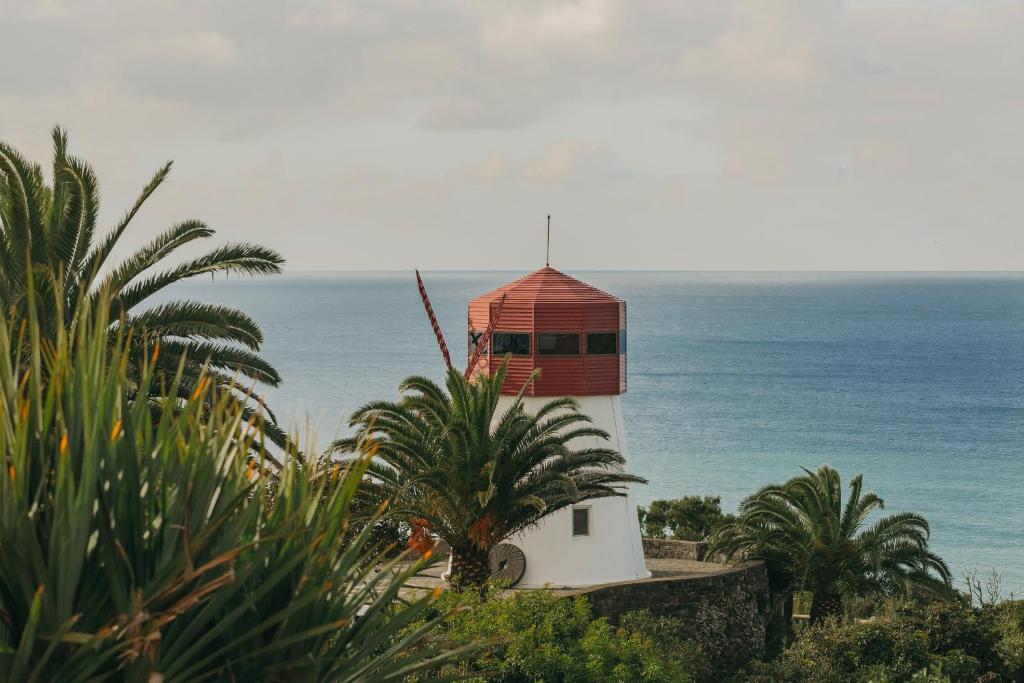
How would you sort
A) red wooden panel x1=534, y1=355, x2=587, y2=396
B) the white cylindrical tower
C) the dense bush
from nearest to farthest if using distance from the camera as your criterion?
1. the dense bush
2. the white cylindrical tower
3. red wooden panel x1=534, y1=355, x2=587, y2=396

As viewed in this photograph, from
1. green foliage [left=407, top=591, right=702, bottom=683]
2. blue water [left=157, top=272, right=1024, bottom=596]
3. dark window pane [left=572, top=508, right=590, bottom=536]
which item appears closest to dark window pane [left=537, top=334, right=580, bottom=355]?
dark window pane [left=572, top=508, right=590, bottom=536]

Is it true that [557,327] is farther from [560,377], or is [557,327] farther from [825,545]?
[825,545]

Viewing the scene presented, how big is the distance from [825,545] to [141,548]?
24061 mm

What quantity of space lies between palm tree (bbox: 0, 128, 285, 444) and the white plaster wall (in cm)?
1018

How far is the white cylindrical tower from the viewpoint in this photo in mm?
28438

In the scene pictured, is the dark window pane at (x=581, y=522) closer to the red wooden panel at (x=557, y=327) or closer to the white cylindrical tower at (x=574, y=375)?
the white cylindrical tower at (x=574, y=375)

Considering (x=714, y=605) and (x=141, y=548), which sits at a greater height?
(x=141, y=548)

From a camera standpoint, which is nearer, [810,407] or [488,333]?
[488,333]

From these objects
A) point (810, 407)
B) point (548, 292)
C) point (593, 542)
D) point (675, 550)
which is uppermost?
point (548, 292)

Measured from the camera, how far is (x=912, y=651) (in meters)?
22.5

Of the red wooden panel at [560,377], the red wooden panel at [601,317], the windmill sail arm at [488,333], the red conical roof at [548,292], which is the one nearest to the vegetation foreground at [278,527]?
the red wooden panel at [560,377]

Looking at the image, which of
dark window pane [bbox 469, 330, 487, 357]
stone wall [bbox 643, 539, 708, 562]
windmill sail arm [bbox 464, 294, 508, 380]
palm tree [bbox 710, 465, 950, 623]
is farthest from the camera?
stone wall [bbox 643, 539, 708, 562]

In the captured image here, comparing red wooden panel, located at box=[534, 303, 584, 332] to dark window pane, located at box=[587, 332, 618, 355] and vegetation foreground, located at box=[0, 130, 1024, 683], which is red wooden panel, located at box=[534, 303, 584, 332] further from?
vegetation foreground, located at box=[0, 130, 1024, 683]

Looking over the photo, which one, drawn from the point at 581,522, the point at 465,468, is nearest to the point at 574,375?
the point at 581,522
